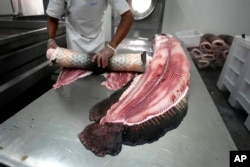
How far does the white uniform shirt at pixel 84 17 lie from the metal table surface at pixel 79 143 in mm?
688

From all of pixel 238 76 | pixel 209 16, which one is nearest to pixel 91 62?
pixel 238 76

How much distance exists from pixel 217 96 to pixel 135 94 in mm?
1997

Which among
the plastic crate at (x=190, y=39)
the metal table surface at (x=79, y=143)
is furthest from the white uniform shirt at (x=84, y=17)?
the plastic crate at (x=190, y=39)

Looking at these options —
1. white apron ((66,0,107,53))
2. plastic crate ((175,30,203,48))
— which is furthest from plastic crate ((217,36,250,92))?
white apron ((66,0,107,53))

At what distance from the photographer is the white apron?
4.36 feet

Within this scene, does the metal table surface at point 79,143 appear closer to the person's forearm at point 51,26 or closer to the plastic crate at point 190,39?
the person's forearm at point 51,26

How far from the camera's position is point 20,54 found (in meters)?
1.27

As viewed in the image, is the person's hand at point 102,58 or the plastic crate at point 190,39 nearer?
the person's hand at point 102,58

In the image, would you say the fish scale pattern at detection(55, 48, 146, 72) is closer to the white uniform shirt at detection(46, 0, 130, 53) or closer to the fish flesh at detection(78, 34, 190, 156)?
the fish flesh at detection(78, 34, 190, 156)

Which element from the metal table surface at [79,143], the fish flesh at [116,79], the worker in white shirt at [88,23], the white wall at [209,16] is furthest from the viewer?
the white wall at [209,16]

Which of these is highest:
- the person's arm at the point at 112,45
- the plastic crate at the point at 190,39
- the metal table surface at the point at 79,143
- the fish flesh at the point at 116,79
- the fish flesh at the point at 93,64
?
the person's arm at the point at 112,45

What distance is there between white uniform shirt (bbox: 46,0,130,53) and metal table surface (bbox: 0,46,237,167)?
2.26ft

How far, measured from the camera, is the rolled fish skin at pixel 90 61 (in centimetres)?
114

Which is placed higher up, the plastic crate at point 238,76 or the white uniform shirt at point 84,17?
the white uniform shirt at point 84,17
